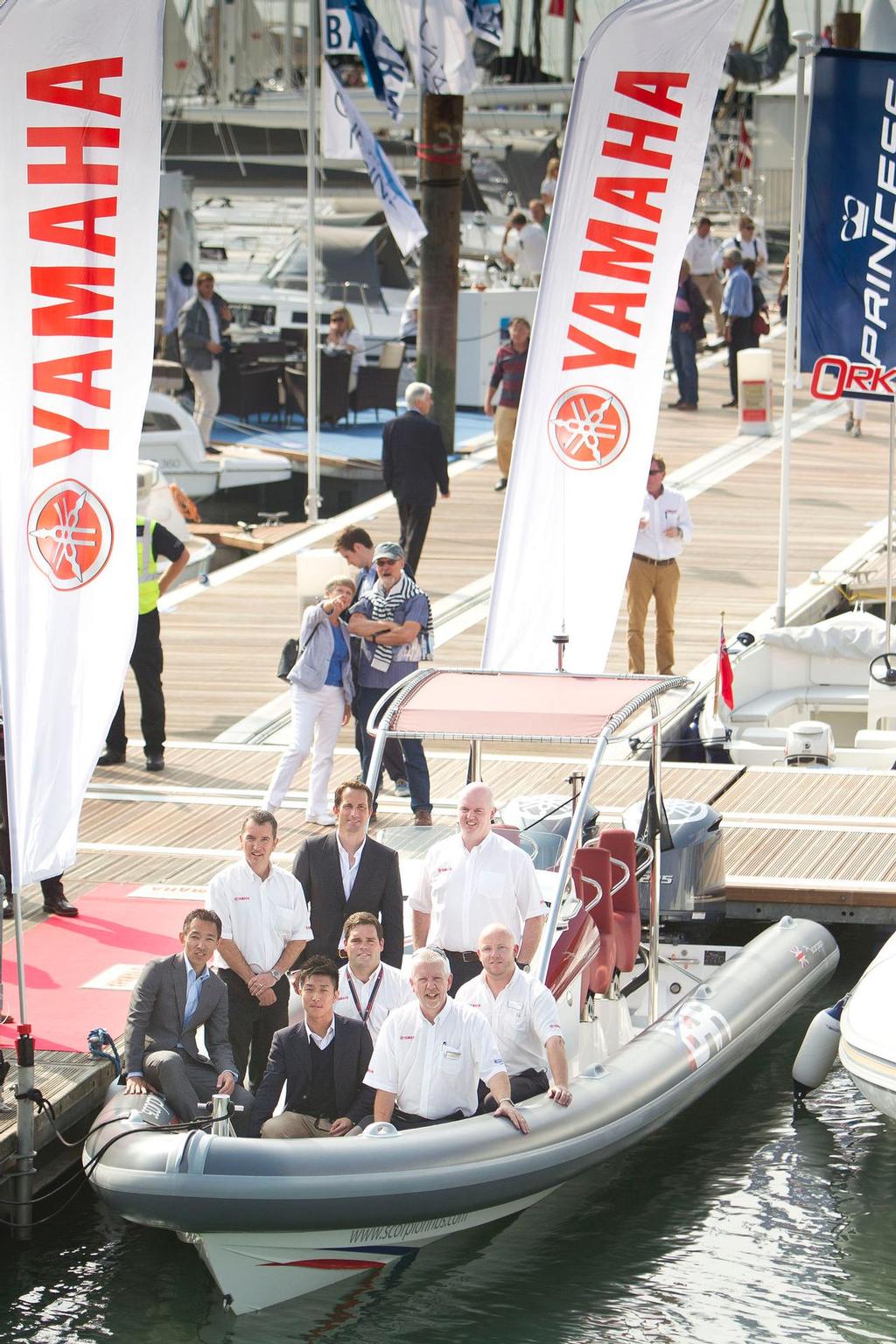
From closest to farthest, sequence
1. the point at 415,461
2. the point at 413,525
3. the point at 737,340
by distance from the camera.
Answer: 1. the point at 415,461
2. the point at 413,525
3. the point at 737,340

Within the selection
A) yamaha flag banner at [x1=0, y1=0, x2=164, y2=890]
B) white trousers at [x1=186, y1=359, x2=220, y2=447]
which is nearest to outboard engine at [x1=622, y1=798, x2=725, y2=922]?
yamaha flag banner at [x1=0, y1=0, x2=164, y2=890]

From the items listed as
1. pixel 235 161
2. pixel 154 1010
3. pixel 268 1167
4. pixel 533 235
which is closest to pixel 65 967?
pixel 154 1010

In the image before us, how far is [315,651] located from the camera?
1215 cm

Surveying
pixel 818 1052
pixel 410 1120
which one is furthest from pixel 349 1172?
pixel 818 1052

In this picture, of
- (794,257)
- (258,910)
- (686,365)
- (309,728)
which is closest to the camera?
(258,910)

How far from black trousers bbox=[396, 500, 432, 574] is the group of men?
8.10 meters

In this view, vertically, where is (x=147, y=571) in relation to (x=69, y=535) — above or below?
below

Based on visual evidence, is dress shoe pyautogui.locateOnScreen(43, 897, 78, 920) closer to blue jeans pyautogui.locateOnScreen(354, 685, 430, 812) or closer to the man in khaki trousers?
blue jeans pyautogui.locateOnScreen(354, 685, 430, 812)

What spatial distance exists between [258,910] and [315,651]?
337 centimetres

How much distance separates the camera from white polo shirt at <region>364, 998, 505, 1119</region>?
8227 mm

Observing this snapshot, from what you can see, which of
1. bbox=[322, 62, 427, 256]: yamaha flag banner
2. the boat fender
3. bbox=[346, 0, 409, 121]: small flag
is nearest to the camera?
the boat fender

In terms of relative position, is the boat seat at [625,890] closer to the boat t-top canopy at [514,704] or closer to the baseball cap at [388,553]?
the boat t-top canopy at [514,704]

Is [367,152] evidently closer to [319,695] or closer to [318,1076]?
[319,695]

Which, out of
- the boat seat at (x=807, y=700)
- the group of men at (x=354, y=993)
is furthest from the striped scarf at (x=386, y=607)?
the boat seat at (x=807, y=700)
